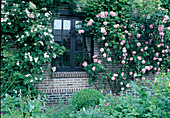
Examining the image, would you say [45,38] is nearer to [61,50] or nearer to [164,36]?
[61,50]

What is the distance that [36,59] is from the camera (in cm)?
516

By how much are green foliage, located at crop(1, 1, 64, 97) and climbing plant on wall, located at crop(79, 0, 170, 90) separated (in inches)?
51.4

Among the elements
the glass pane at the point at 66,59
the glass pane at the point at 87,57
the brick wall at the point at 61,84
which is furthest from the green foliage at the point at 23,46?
the glass pane at the point at 87,57

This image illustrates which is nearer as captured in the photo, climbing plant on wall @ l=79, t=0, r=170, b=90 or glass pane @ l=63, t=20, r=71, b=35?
climbing plant on wall @ l=79, t=0, r=170, b=90

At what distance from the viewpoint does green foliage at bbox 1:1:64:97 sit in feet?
16.6

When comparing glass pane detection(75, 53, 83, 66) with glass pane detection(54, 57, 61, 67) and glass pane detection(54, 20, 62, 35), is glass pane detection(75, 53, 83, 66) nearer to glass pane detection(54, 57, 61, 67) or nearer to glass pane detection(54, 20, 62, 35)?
glass pane detection(54, 57, 61, 67)

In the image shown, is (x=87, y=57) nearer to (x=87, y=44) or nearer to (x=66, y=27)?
(x=87, y=44)

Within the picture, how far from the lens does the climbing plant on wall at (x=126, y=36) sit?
5953 millimetres

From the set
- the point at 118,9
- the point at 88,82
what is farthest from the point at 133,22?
the point at 88,82

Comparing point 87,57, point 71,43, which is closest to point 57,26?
point 71,43

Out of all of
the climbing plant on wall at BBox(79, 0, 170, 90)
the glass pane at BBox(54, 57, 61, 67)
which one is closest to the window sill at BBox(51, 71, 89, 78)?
the climbing plant on wall at BBox(79, 0, 170, 90)

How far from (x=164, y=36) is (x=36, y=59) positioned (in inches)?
171

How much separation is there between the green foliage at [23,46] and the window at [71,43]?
0.62 metres

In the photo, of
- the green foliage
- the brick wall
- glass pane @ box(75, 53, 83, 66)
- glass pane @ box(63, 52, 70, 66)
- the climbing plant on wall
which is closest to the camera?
the green foliage
